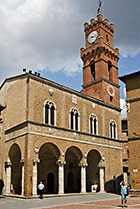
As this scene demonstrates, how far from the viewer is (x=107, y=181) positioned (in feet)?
98.6

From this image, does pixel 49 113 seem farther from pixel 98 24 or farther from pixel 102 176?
pixel 98 24

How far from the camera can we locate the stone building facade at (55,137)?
78.2 feet

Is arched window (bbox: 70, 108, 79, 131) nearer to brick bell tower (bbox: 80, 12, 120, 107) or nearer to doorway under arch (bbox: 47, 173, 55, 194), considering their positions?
doorway under arch (bbox: 47, 173, 55, 194)

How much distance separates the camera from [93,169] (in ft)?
103

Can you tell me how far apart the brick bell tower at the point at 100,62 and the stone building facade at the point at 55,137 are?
330 millimetres

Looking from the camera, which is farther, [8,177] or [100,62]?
[100,62]

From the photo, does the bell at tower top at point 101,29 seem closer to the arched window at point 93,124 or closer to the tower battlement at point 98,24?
the tower battlement at point 98,24

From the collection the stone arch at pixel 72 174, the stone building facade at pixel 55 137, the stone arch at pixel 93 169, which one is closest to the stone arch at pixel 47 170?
the stone building facade at pixel 55 137

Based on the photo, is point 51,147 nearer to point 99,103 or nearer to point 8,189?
point 8,189

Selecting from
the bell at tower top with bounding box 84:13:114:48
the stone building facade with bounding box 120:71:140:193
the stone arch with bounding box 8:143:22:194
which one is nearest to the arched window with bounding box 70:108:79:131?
the stone building facade with bounding box 120:71:140:193

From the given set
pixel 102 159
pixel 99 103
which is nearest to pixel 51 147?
pixel 102 159

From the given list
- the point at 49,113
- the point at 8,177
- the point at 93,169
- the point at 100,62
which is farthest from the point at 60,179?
the point at 100,62

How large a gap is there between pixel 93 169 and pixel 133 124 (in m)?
9.67

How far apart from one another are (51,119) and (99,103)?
8282 mm
